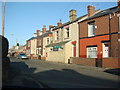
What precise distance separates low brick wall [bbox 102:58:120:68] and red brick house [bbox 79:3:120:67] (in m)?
0.27

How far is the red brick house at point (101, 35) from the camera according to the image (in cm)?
1897

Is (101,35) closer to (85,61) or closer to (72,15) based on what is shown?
(85,61)

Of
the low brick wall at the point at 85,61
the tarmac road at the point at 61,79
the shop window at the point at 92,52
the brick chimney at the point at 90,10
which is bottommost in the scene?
the tarmac road at the point at 61,79

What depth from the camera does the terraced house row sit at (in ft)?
62.2

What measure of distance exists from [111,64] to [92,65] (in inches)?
123

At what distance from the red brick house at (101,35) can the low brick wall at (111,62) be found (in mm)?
272

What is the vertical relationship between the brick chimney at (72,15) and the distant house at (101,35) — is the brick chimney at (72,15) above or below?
above

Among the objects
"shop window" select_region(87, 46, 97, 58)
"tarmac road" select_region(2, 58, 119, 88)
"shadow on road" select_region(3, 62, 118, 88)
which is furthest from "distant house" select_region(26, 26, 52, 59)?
"shadow on road" select_region(3, 62, 118, 88)

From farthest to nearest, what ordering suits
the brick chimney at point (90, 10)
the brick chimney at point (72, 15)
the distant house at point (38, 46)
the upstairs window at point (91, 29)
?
the distant house at point (38, 46) → the brick chimney at point (72, 15) → the brick chimney at point (90, 10) → the upstairs window at point (91, 29)

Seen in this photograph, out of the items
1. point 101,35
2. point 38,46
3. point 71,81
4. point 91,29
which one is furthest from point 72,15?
point 71,81

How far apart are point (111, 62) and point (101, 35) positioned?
4526 mm

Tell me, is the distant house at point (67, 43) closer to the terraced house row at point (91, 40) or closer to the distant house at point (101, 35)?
the terraced house row at point (91, 40)

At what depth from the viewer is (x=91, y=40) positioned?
22.6 meters

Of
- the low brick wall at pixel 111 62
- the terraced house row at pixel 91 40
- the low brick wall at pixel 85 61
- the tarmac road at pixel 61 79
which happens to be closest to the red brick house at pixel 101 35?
the terraced house row at pixel 91 40
